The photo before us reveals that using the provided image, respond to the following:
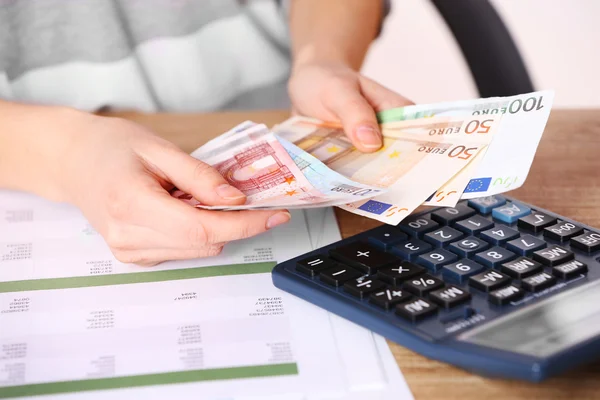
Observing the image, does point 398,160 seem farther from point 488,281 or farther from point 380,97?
point 488,281

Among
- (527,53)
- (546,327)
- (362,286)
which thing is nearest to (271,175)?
(362,286)

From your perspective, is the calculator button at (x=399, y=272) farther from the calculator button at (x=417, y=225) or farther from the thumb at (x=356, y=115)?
the thumb at (x=356, y=115)

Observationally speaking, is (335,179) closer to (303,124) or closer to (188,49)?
(303,124)

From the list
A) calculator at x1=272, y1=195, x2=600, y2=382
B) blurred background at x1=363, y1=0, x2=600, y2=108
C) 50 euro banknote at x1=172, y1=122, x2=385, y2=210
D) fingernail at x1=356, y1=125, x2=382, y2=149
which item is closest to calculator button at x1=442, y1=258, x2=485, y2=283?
calculator at x1=272, y1=195, x2=600, y2=382

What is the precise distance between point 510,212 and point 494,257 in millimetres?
89

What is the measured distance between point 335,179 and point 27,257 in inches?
11.6

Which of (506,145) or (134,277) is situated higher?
(506,145)

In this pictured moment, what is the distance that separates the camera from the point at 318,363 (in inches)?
20.6

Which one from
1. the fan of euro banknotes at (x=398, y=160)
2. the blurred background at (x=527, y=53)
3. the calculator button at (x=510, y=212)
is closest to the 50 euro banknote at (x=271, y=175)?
the fan of euro banknotes at (x=398, y=160)

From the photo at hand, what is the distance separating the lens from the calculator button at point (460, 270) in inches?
22.3

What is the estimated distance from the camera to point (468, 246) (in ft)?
2.00

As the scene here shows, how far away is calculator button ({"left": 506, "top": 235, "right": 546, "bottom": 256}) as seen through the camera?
0.59m

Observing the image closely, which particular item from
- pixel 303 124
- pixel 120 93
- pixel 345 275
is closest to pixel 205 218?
pixel 345 275

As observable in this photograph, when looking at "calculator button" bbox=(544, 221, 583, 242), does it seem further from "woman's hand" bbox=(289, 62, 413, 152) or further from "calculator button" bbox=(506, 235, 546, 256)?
"woman's hand" bbox=(289, 62, 413, 152)
